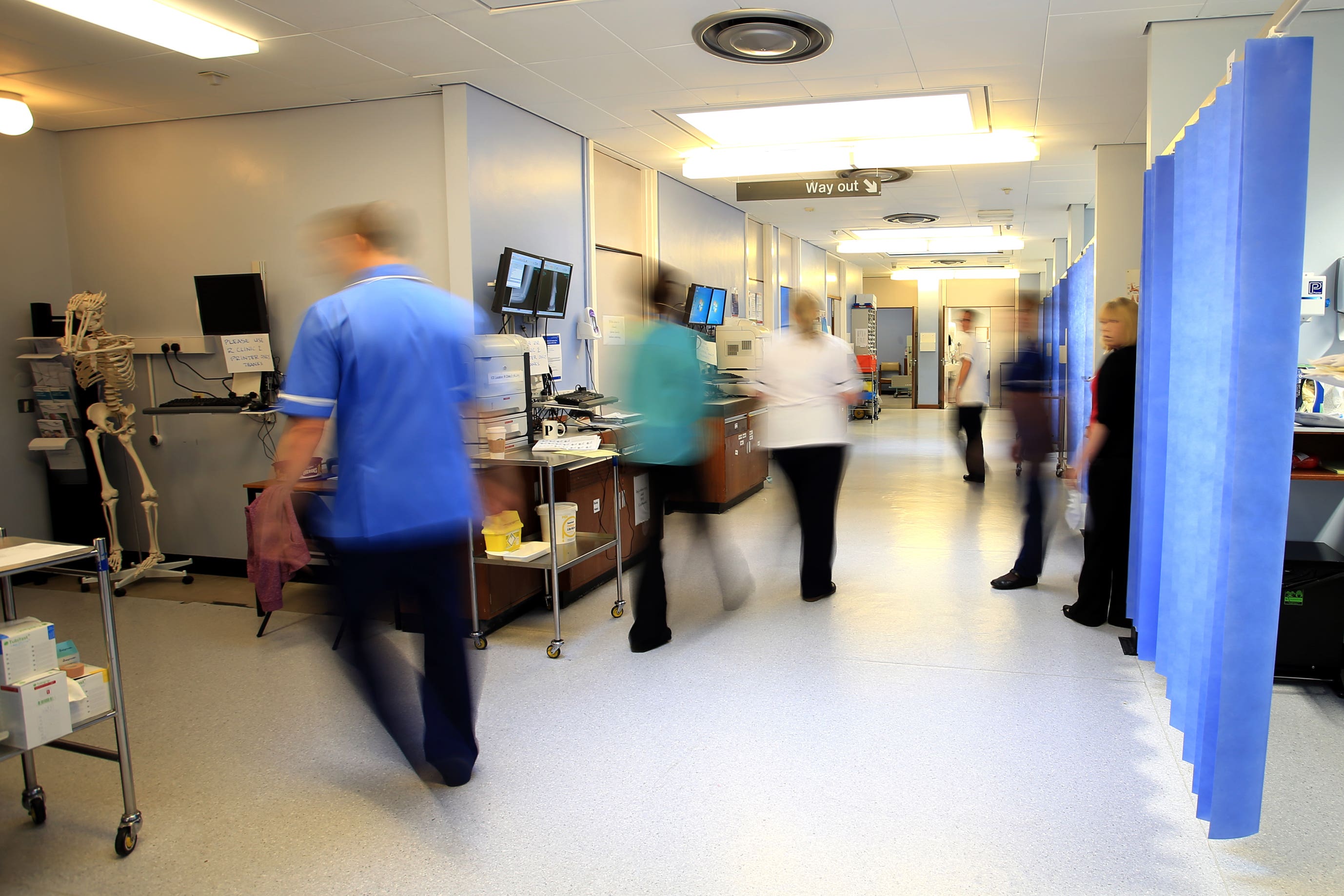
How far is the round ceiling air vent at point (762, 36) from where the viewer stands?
13.5ft

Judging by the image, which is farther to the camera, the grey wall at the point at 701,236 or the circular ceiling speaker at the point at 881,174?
the grey wall at the point at 701,236

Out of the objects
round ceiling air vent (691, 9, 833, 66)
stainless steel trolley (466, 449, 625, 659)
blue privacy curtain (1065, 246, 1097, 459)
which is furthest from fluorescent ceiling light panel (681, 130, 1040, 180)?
stainless steel trolley (466, 449, 625, 659)

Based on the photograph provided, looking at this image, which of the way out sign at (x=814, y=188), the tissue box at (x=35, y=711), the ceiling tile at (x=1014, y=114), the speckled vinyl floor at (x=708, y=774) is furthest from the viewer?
the way out sign at (x=814, y=188)

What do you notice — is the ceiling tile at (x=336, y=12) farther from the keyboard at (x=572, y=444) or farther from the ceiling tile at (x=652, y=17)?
the keyboard at (x=572, y=444)

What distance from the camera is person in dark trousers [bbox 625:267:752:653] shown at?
3.69 meters

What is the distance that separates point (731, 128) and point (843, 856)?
5202 millimetres

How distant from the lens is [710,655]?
3.98 meters

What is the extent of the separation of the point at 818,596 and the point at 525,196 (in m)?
3.21

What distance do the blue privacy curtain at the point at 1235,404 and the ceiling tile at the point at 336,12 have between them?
3.28m

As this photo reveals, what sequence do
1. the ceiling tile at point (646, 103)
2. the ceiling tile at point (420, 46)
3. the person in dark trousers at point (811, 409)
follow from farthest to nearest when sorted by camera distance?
1. the ceiling tile at point (646, 103)
2. the person in dark trousers at point (811, 409)
3. the ceiling tile at point (420, 46)

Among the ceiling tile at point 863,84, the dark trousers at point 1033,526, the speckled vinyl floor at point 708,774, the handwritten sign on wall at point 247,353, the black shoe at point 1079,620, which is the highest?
the ceiling tile at point 863,84

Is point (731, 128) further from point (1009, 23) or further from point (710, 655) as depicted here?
point (710, 655)

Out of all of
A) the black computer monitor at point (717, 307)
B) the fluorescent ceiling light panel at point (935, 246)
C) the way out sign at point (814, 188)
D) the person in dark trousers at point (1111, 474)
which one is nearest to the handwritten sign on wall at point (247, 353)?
the way out sign at point (814, 188)

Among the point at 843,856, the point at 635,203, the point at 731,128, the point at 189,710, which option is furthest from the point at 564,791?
the point at 635,203
